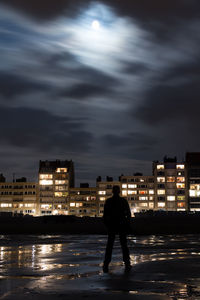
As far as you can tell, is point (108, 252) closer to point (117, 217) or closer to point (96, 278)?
point (117, 217)

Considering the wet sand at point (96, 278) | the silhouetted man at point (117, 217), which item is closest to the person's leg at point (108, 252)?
the silhouetted man at point (117, 217)

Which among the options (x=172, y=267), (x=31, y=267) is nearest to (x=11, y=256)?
(x=31, y=267)

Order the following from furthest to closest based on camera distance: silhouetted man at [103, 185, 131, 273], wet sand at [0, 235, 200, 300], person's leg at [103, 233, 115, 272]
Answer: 1. silhouetted man at [103, 185, 131, 273]
2. person's leg at [103, 233, 115, 272]
3. wet sand at [0, 235, 200, 300]

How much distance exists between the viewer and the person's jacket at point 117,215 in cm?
1229

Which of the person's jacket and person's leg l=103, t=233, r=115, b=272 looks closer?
person's leg l=103, t=233, r=115, b=272

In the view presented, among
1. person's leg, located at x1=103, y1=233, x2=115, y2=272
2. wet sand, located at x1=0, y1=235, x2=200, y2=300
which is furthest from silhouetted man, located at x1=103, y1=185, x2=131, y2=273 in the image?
wet sand, located at x1=0, y1=235, x2=200, y2=300

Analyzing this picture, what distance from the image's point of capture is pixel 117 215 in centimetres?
1231

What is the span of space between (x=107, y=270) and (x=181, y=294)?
330cm

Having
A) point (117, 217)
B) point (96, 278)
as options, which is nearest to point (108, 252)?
point (117, 217)

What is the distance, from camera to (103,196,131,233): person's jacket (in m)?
12.3

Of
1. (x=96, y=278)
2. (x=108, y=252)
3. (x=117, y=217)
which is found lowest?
(x=96, y=278)

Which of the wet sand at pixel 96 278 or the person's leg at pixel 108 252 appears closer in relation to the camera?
the wet sand at pixel 96 278

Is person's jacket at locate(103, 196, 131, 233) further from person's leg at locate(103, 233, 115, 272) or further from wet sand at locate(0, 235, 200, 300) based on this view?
wet sand at locate(0, 235, 200, 300)

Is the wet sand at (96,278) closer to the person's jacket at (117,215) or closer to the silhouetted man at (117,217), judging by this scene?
the silhouetted man at (117,217)
